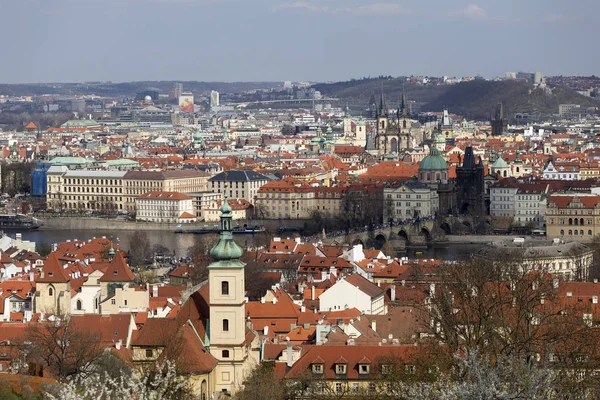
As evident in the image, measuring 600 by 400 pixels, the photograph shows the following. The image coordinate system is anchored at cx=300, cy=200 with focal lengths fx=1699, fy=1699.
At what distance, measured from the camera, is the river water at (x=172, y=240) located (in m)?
47.8

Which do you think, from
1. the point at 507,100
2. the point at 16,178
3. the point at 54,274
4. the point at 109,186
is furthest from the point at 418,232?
the point at 507,100

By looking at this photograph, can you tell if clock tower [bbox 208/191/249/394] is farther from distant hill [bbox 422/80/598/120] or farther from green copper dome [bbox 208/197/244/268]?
distant hill [bbox 422/80/598/120]

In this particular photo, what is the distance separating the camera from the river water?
4778 centimetres

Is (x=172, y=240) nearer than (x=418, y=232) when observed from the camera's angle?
Yes

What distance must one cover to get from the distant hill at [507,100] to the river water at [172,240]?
8793 centimetres

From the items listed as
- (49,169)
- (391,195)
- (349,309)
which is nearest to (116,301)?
(349,309)

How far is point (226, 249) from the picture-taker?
776 inches

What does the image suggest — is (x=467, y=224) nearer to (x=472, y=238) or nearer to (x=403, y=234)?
(x=403, y=234)

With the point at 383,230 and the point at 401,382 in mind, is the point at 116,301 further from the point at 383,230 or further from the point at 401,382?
the point at 383,230

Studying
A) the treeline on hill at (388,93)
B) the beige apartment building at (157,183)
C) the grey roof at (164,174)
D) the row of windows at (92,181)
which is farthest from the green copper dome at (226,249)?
the treeline on hill at (388,93)

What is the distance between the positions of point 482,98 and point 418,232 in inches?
4172

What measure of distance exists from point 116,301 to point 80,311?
607 millimetres

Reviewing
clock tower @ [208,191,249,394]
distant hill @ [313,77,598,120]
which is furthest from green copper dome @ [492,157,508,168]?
distant hill @ [313,77,598,120]

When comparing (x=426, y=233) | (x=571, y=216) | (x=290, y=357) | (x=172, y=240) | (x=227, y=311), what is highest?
(x=227, y=311)
